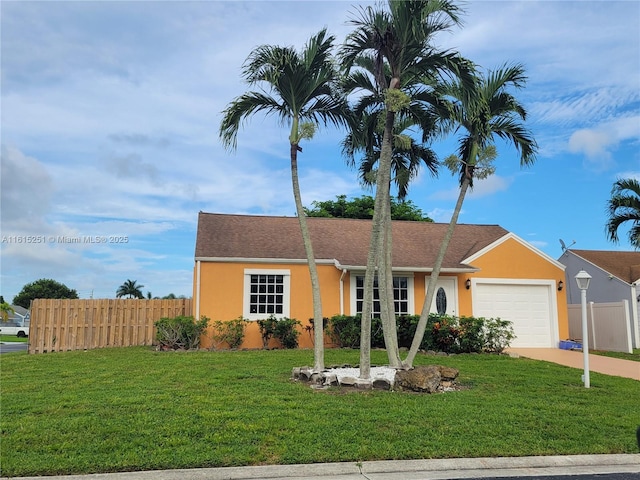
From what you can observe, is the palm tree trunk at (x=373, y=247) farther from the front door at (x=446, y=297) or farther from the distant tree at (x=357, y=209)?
the distant tree at (x=357, y=209)

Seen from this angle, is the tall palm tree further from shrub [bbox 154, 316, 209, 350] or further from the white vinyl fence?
the white vinyl fence

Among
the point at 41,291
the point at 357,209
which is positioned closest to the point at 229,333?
the point at 357,209

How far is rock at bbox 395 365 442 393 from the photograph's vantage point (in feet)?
27.3

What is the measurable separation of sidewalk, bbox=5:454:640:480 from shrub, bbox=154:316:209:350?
33.1 ft

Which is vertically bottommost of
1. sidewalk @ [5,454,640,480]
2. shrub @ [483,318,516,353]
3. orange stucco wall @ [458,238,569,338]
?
sidewalk @ [5,454,640,480]

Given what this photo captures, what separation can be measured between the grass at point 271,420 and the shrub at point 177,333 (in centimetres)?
434

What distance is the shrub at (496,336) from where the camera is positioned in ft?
47.4

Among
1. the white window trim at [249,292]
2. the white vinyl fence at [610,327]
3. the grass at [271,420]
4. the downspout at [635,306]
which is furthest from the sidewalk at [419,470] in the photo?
the downspout at [635,306]

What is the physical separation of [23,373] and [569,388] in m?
10.9

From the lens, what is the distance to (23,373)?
34.1 feet

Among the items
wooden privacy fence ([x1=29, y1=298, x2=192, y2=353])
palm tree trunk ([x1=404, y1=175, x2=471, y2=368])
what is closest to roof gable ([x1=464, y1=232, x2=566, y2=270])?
palm tree trunk ([x1=404, y1=175, x2=471, y2=368])

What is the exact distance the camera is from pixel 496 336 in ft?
47.5

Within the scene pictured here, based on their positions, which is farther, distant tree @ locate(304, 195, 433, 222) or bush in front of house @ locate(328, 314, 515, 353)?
distant tree @ locate(304, 195, 433, 222)

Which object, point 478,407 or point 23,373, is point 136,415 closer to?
point 478,407
